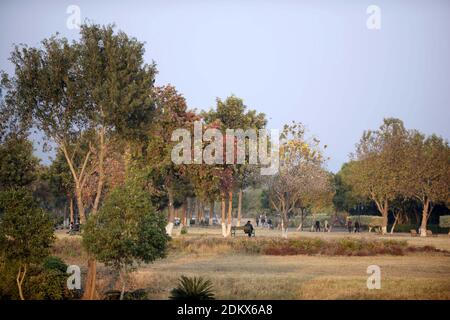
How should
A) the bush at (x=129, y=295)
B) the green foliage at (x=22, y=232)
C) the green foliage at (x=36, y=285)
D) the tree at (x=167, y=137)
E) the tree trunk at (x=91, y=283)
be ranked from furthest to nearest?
the tree at (x=167, y=137)
the tree trunk at (x=91, y=283)
the bush at (x=129, y=295)
the green foliage at (x=36, y=285)
the green foliage at (x=22, y=232)

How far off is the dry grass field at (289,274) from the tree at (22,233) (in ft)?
14.2

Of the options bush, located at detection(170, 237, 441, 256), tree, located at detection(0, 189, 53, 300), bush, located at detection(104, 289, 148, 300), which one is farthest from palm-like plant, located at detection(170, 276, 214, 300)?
bush, located at detection(170, 237, 441, 256)

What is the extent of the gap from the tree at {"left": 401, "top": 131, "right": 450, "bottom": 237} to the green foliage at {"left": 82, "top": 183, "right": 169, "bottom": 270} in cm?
4754

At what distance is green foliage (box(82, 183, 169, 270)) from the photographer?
967 inches

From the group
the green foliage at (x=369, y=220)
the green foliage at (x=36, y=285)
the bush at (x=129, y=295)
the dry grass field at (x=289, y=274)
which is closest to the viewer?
the green foliage at (x=36, y=285)

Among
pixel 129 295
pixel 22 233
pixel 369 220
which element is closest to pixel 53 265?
pixel 22 233

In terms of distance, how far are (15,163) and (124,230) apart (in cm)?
3163

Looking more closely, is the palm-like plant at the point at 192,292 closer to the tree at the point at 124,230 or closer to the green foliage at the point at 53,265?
the tree at the point at 124,230

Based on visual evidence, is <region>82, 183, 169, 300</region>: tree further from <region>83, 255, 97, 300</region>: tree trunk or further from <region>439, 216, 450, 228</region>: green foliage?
<region>439, 216, 450, 228</region>: green foliage

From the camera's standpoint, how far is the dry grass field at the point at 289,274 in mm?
25031

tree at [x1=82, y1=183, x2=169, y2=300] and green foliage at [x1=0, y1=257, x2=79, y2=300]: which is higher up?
tree at [x1=82, y1=183, x2=169, y2=300]

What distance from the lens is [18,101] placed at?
32.0 metres

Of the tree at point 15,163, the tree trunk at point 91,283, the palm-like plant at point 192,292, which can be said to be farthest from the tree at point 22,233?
the tree at point 15,163
